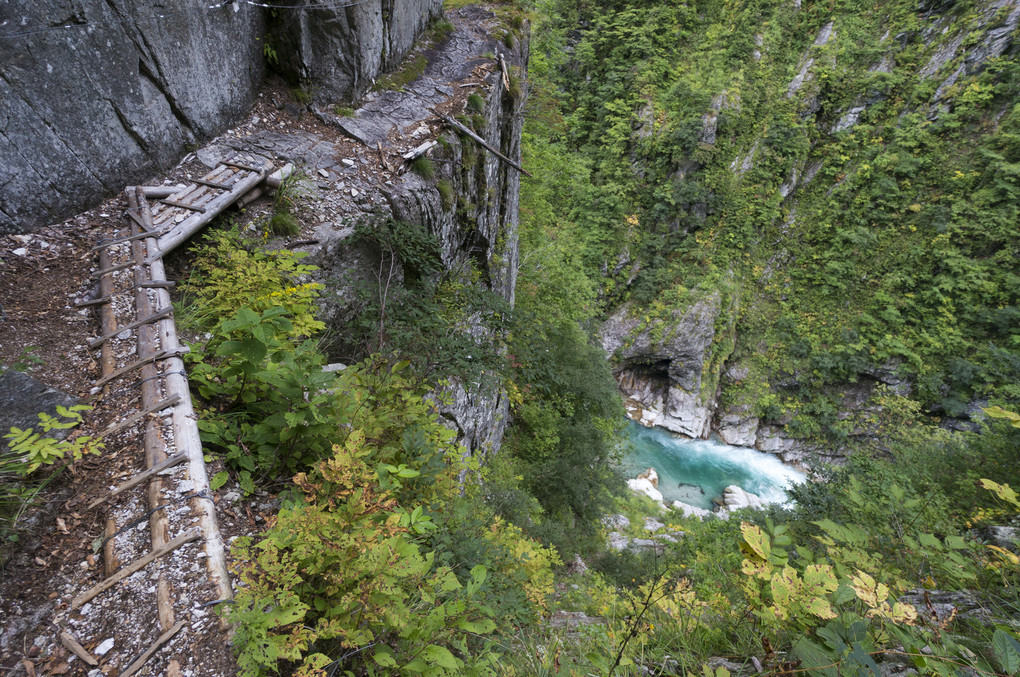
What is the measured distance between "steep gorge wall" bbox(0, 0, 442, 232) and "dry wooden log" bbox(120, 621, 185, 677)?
3627 millimetres

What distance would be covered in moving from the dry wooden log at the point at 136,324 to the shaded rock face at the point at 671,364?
1682cm

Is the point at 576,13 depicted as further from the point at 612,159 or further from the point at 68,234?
the point at 68,234

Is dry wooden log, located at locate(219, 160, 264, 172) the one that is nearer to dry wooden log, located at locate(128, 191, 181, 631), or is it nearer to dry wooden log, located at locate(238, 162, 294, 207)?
dry wooden log, located at locate(238, 162, 294, 207)

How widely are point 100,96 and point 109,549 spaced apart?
4.02m

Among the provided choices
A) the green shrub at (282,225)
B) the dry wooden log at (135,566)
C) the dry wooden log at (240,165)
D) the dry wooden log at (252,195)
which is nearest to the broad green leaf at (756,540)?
the dry wooden log at (135,566)

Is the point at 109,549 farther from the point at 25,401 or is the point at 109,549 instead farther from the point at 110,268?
the point at 110,268

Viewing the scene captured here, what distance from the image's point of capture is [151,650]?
1.53 meters

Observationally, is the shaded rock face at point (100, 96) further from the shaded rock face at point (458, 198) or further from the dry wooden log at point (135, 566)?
the dry wooden log at point (135, 566)

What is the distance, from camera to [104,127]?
3.61 m

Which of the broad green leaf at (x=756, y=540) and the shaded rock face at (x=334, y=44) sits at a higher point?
the shaded rock face at (x=334, y=44)

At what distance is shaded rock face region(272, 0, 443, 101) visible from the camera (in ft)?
17.3

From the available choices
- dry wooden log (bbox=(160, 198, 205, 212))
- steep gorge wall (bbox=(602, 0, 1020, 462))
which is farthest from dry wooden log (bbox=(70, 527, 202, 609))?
steep gorge wall (bbox=(602, 0, 1020, 462))

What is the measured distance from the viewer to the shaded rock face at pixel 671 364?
17766 mm

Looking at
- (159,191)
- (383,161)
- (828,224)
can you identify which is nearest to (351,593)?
(159,191)
